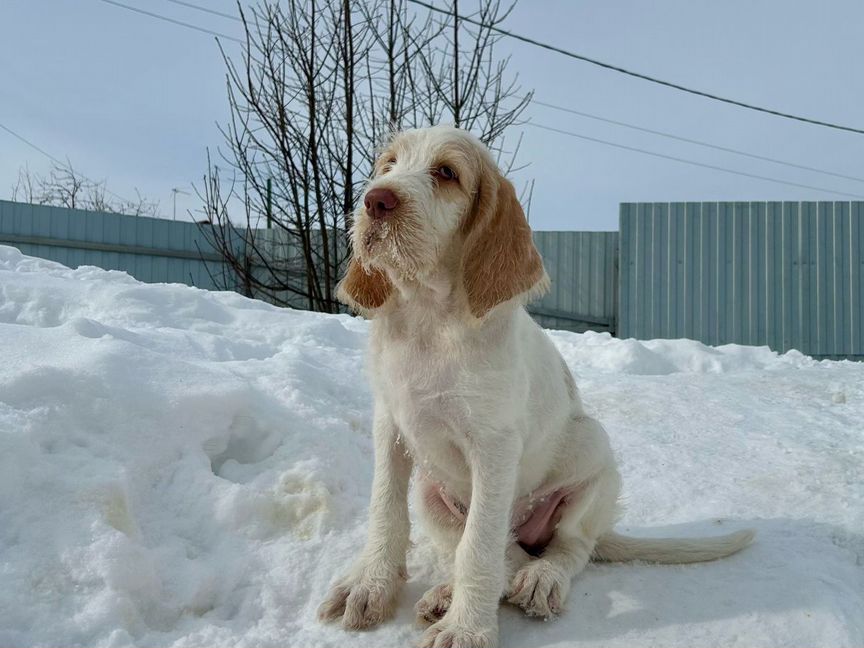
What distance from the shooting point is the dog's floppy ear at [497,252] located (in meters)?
2.14

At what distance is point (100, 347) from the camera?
121 inches

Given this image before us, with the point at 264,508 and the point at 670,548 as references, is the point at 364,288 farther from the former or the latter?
the point at 670,548

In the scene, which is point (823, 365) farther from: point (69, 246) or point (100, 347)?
point (69, 246)

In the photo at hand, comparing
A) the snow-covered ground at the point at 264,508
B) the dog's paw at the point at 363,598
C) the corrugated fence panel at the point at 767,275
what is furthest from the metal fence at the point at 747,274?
the dog's paw at the point at 363,598

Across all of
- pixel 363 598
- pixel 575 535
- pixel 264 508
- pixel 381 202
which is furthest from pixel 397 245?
pixel 575 535

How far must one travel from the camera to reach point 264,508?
261 cm

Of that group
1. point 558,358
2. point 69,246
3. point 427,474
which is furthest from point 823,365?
point 69,246

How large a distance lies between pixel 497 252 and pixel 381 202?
1.42 feet

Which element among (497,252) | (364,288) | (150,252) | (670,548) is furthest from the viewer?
(150,252)

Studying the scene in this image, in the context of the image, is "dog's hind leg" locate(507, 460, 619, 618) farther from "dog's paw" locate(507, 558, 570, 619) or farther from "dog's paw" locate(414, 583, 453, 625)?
"dog's paw" locate(414, 583, 453, 625)

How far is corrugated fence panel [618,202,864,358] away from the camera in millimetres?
11992

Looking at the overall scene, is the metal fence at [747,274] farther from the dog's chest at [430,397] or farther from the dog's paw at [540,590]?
the dog's paw at [540,590]

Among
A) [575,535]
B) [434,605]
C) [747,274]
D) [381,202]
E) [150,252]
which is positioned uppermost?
[150,252]

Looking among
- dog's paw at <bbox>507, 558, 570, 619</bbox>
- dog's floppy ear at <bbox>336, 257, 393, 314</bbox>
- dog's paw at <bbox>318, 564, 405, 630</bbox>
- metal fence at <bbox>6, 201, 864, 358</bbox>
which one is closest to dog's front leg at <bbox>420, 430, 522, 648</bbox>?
dog's paw at <bbox>507, 558, 570, 619</bbox>
